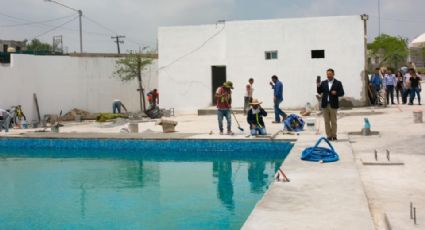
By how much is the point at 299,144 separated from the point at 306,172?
11.0ft

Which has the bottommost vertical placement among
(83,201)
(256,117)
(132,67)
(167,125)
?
(83,201)

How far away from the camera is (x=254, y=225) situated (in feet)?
16.8

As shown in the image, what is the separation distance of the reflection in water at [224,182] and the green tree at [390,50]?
57032 millimetres

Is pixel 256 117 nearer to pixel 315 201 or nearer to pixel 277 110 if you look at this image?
pixel 277 110

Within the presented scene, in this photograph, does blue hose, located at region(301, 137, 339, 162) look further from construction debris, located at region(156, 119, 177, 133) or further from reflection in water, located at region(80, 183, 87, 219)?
construction debris, located at region(156, 119, 177, 133)

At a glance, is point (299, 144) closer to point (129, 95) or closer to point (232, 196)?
point (232, 196)

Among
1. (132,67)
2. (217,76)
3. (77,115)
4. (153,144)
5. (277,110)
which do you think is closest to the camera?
(153,144)

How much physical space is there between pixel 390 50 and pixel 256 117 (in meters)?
59.5

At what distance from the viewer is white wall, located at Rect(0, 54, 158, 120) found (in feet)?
65.3

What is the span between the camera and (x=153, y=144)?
1359cm

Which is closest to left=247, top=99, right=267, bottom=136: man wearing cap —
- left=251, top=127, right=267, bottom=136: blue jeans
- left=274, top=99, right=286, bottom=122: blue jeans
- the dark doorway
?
left=251, top=127, right=267, bottom=136: blue jeans

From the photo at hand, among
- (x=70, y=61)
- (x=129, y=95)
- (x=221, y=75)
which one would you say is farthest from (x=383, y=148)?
(x=129, y=95)

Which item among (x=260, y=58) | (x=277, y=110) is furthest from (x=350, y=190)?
(x=260, y=58)

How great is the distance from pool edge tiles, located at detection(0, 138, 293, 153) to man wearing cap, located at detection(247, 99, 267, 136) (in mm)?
524
